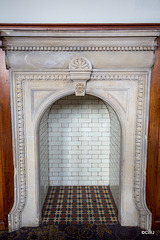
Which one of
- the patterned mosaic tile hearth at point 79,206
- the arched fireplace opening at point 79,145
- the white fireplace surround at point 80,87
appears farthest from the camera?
the arched fireplace opening at point 79,145

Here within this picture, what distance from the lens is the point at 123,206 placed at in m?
3.54

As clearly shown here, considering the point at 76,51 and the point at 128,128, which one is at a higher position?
the point at 76,51

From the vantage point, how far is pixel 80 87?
A: 324cm

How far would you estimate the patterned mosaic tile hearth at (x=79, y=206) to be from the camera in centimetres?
380

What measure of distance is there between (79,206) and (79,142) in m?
1.52

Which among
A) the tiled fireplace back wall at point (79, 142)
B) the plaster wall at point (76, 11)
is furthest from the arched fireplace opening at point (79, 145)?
the plaster wall at point (76, 11)

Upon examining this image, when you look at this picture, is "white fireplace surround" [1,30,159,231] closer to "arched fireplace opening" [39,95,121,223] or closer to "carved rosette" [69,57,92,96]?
"carved rosette" [69,57,92,96]

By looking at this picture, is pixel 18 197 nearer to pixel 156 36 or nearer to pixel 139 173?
pixel 139 173

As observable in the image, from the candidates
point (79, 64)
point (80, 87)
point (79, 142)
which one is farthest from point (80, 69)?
point (79, 142)

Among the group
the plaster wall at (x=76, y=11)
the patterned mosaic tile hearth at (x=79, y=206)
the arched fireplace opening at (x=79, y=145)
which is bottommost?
the patterned mosaic tile hearth at (x=79, y=206)

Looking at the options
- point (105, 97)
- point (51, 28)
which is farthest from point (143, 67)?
point (51, 28)

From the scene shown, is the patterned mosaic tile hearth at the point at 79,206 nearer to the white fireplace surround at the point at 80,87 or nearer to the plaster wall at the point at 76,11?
the white fireplace surround at the point at 80,87

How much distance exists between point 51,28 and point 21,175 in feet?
8.41

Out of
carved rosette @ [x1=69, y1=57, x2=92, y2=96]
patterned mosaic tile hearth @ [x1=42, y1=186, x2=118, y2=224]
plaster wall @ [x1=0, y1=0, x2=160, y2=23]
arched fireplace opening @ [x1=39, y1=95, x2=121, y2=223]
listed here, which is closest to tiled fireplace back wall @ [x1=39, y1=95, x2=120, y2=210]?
arched fireplace opening @ [x1=39, y1=95, x2=121, y2=223]
